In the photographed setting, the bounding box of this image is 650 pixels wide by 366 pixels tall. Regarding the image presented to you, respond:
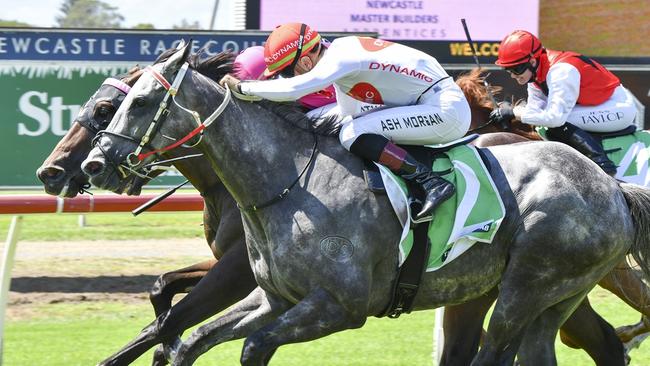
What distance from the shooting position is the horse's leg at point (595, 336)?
20.8 ft

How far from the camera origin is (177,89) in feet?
17.6

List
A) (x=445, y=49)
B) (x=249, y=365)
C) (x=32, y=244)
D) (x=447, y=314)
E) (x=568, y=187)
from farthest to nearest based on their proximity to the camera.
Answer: (x=445, y=49) < (x=32, y=244) < (x=447, y=314) < (x=568, y=187) < (x=249, y=365)

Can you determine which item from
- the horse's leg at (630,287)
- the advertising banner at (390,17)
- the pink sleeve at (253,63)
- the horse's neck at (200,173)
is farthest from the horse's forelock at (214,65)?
the advertising banner at (390,17)

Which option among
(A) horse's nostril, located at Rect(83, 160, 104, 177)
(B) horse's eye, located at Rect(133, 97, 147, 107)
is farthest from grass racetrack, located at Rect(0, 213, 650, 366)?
(B) horse's eye, located at Rect(133, 97, 147, 107)

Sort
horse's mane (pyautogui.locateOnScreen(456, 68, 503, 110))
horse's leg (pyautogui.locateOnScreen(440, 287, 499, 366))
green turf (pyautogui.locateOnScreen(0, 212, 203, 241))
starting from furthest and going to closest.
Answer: green turf (pyautogui.locateOnScreen(0, 212, 203, 241)), horse's mane (pyautogui.locateOnScreen(456, 68, 503, 110)), horse's leg (pyautogui.locateOnScreen(440, 287, 499, 366))

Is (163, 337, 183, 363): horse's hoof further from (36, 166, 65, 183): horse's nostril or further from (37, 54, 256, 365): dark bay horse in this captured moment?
(36, 166, 65, 183): horse's nostril

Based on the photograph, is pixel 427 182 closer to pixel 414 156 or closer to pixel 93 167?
pixel 414 156

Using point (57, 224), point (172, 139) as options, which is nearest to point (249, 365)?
point (172, 139)

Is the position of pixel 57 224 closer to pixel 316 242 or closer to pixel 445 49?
pixel 445 49

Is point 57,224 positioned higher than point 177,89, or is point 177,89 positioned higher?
point 177,89

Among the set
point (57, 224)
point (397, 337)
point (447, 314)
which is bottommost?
point (57, 224)

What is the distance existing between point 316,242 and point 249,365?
0.61m

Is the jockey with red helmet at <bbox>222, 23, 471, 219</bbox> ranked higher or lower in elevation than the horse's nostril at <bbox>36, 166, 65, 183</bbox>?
higher

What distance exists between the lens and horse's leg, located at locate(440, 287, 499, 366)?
248 inches
